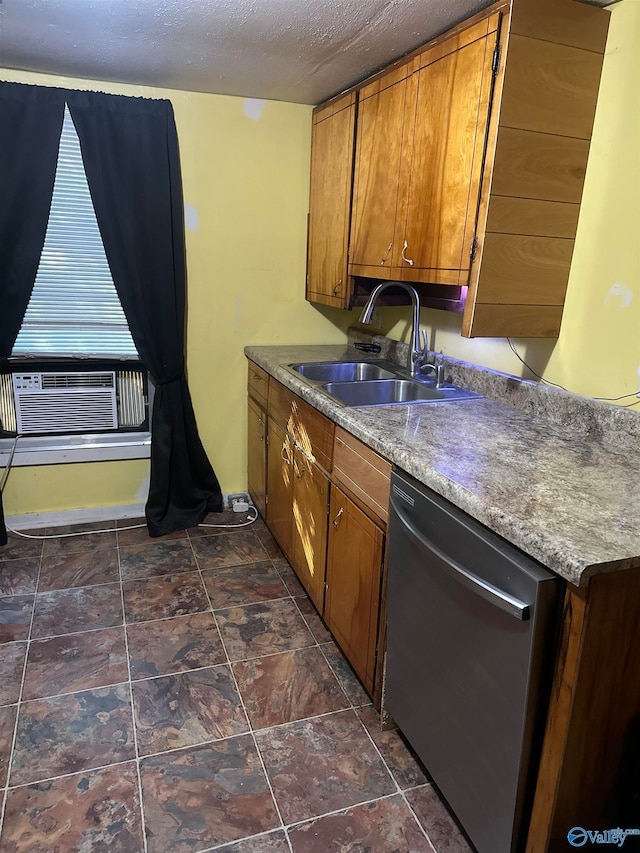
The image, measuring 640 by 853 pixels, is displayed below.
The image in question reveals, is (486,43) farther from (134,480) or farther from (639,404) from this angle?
(134,480)

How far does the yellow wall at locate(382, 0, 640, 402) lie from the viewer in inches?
65.5

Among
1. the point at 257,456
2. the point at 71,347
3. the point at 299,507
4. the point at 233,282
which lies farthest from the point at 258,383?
the point at 71,347

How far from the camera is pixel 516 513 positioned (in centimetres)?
123

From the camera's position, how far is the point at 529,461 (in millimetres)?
1574

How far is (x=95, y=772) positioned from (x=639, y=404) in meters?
1.90

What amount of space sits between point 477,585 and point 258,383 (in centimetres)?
201

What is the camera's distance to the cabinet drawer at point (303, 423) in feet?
7.06

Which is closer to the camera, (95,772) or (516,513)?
(516,513)

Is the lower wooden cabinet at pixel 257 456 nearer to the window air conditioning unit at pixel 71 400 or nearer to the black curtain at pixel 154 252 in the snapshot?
the black curtain at pixel 154 252

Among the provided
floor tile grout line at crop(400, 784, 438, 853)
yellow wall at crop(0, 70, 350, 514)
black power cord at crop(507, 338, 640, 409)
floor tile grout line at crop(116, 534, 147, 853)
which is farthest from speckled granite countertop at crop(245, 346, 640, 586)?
floor tile grout line at crop(116, 534, 147, 853)

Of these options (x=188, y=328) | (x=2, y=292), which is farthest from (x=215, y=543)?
(x=2, y=292)

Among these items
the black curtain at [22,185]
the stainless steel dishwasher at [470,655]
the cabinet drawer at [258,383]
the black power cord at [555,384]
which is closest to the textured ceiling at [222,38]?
the black curtain at [22,185]

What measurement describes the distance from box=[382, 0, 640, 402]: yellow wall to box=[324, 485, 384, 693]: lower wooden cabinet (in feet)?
2.75

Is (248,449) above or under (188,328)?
under
